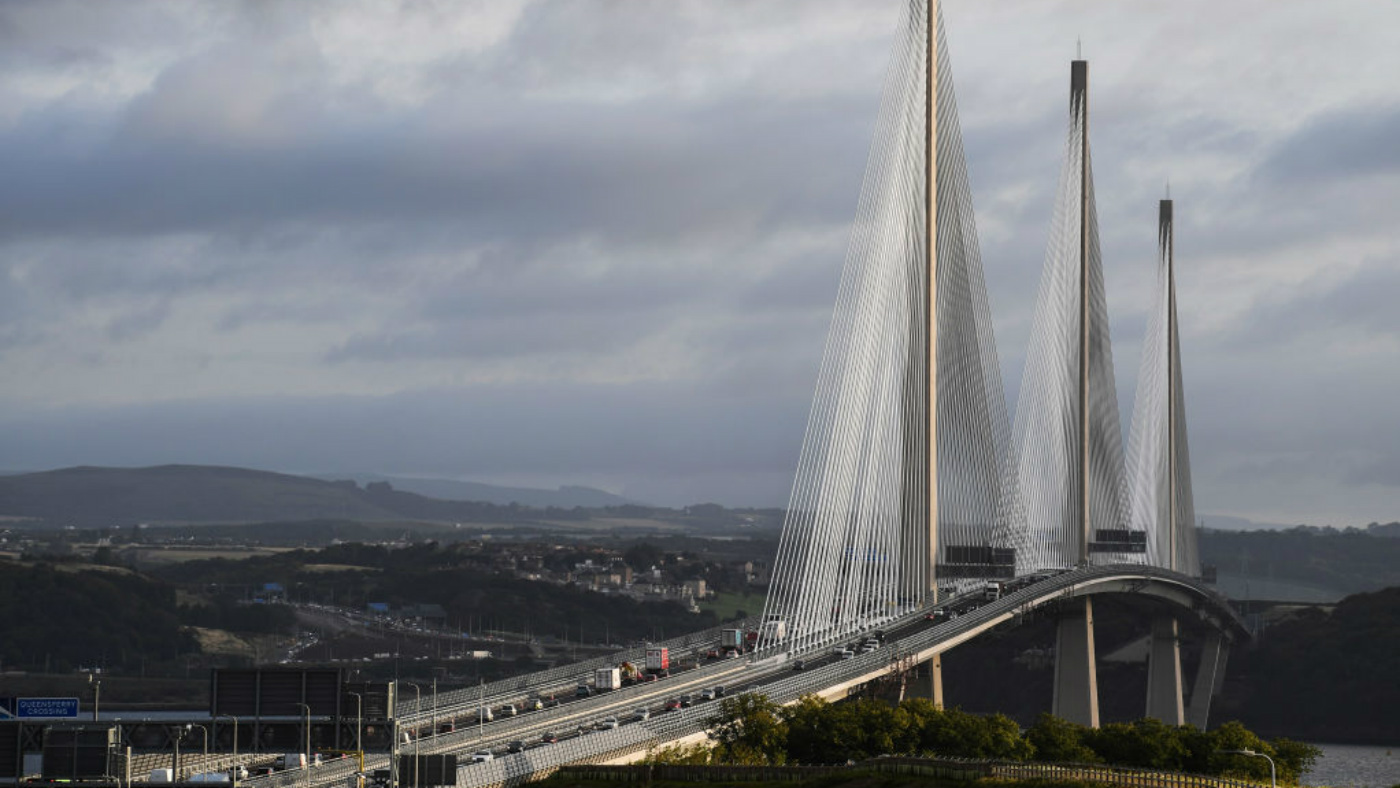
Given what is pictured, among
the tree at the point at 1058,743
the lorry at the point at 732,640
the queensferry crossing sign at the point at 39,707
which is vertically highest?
the lorry at the point at 732,640

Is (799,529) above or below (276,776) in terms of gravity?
above

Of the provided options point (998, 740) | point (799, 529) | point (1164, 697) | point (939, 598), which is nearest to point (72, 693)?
point (1164, 697)

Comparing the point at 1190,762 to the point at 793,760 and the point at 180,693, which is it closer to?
the point at 793,760

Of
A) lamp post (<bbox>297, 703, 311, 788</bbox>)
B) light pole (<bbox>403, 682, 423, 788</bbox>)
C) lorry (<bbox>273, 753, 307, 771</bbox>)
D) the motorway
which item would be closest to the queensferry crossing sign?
lamp post (<bbox>297, 703, 311, 788</bbox>)

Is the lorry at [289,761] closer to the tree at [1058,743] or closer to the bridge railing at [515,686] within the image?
the bridge railing at [515,686]

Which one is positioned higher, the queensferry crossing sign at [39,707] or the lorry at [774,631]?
the lorry at [774,631]

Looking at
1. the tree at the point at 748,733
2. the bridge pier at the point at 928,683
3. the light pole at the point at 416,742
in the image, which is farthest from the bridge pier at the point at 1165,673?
the tree at the point at 748,733

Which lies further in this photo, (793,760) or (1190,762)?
(1190,762)
